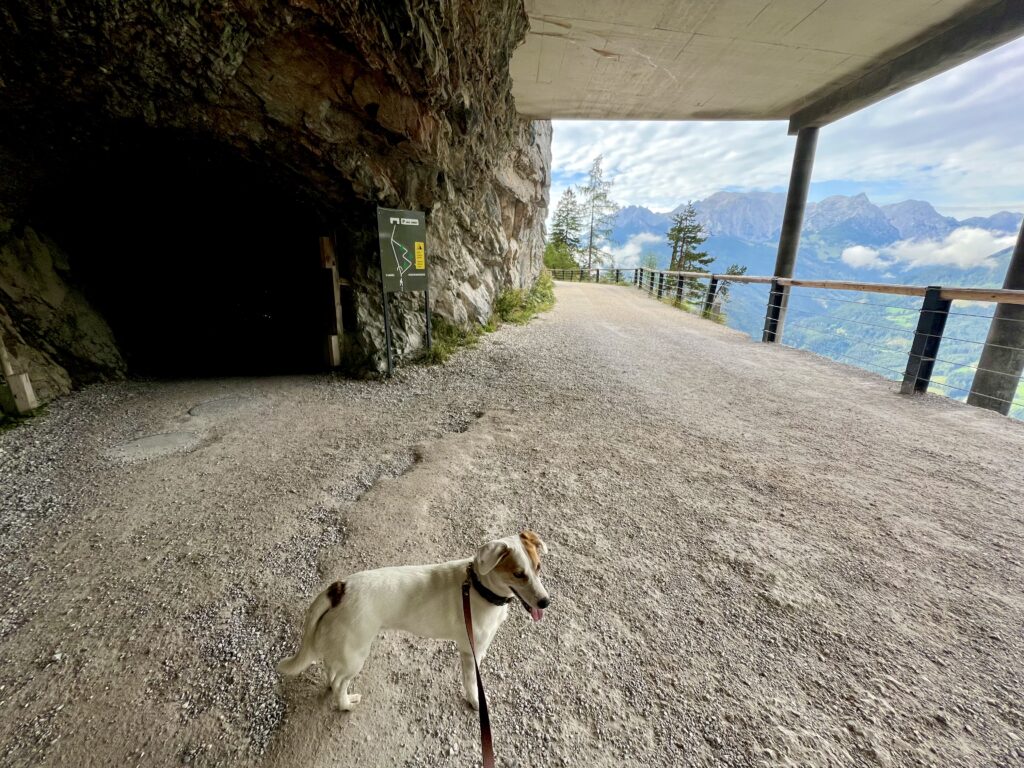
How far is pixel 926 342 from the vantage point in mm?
4969

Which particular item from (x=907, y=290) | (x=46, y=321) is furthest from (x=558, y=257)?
(x=46, y=321)

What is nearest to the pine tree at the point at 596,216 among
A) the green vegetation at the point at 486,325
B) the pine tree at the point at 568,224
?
the pine tree at the point at 568,224

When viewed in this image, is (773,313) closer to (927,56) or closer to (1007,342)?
(1007,342)

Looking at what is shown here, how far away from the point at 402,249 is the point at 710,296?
29.9 ft

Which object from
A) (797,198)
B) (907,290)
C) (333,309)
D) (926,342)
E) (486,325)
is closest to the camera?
(926,342)

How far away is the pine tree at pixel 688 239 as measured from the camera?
32656mm

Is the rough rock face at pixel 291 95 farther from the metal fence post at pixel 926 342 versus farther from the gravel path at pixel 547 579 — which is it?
the metal fence post at pixel 926 342

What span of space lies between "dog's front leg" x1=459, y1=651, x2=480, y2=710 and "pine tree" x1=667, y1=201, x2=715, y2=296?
3541 centimetres

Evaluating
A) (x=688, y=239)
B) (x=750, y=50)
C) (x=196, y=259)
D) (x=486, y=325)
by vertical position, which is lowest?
(x=486, y=325)

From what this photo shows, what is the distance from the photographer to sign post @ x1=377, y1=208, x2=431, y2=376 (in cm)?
520

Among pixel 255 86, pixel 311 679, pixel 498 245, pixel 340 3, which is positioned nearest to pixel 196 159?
pixel 255 86

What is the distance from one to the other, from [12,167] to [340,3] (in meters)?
3.72

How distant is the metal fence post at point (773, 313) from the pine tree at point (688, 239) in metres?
26.3

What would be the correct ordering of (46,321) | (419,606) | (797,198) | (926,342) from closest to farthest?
(419,606) → (46,321) → (926,342) → (797,198)
